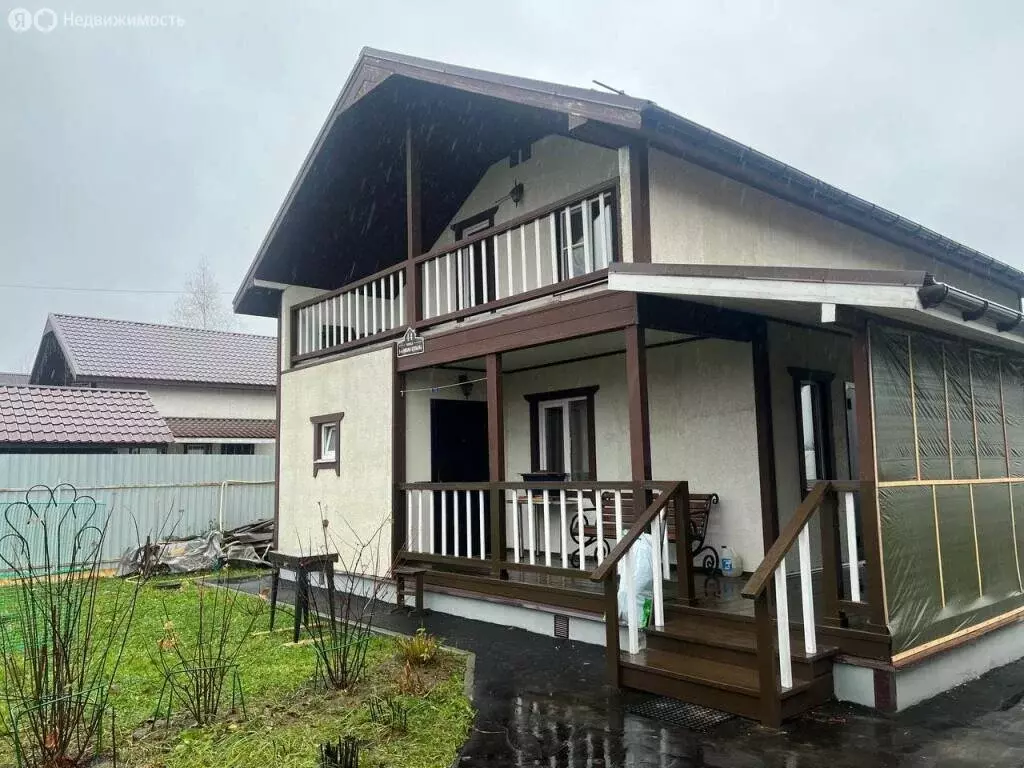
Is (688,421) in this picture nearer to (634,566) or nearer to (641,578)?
(641,578)

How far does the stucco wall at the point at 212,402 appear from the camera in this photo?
20.4 metres

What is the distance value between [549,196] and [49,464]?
968cm

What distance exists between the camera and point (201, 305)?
38875 millimetres

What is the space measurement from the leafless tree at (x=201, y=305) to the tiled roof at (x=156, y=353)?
1552cm

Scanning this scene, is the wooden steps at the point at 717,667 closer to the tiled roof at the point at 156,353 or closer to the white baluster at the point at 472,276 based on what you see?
the white baluster at the point at 472,276

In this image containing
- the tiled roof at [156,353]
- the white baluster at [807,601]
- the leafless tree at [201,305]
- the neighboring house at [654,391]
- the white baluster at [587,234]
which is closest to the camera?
the white baluster at [807,601]

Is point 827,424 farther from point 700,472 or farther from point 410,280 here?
point 410,280

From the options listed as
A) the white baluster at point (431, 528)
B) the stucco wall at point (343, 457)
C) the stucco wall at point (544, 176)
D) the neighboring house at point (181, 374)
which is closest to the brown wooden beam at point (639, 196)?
the stucco wall at point (544, 176)

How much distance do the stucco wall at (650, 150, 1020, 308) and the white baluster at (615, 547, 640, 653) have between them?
2.58 meters

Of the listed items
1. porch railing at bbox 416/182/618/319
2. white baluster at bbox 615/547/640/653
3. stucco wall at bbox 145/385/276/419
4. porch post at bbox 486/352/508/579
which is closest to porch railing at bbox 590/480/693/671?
white baluster at bbox 615/547/640/653

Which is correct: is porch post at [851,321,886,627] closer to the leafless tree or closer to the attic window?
the attic window

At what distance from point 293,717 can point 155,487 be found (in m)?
10.2

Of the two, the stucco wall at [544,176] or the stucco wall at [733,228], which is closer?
the stucco wall at [733,228]

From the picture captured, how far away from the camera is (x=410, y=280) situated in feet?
29.2
